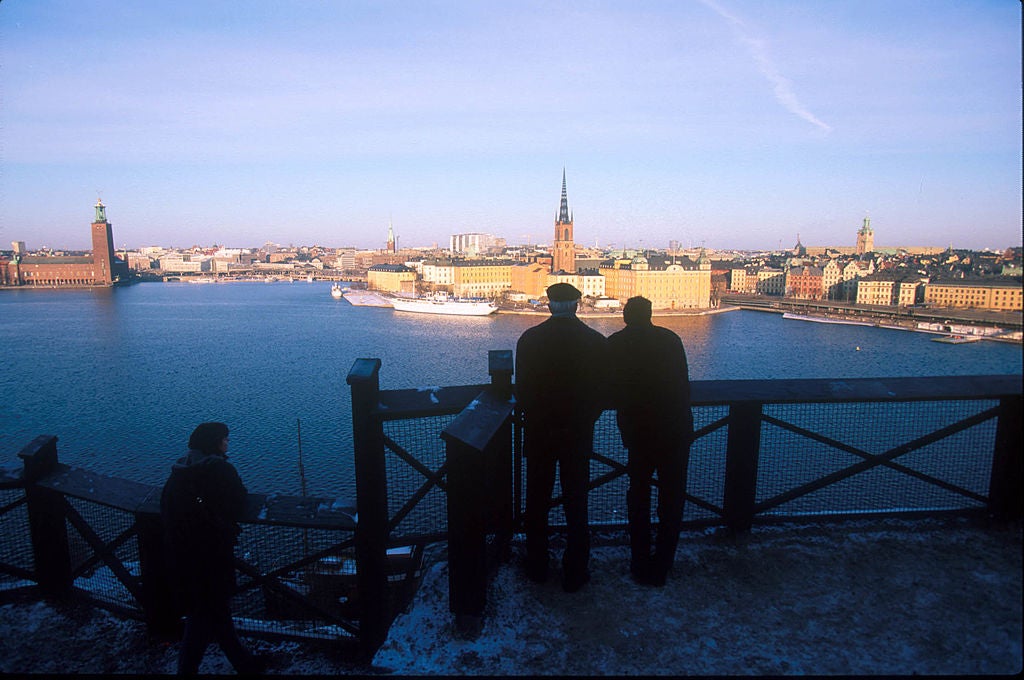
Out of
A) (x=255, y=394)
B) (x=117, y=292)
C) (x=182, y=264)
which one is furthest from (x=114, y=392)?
(x=182, y=264)

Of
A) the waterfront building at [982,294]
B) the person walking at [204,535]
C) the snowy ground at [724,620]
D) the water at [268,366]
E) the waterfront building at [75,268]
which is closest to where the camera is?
the waterfront building at [982,294]

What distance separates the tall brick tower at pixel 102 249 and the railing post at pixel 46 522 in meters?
46.2

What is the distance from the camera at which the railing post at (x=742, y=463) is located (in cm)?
189

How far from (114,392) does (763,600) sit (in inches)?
765

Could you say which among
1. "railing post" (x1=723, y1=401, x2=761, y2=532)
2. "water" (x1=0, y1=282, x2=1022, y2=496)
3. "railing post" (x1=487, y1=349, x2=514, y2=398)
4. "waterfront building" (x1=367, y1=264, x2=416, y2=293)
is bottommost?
"water" (x1=0, y1=282, x2=1022, y2=496)

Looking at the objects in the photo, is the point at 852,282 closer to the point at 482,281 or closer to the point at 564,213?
the point at 482,281

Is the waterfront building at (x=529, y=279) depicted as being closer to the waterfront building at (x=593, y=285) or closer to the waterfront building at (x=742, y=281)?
the waterfront building at (x=593, y=285)

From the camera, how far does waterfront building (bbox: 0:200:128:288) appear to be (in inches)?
1592

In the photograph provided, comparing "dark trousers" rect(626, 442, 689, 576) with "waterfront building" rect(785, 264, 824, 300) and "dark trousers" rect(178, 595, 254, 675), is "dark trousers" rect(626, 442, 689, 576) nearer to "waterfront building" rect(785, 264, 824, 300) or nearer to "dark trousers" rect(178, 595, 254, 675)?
"dark trousers" rect(178, 595, 254, 675)

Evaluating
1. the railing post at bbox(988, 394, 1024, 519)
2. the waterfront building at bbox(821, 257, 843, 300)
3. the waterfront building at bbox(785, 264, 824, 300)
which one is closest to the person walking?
the railing post at bbox(988, 394, 1024, 519)

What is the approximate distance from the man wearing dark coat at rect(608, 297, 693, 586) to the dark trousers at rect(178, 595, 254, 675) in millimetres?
1104

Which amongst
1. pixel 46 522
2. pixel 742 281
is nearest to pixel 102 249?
pixel 742 281

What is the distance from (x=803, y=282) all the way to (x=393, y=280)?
3612 centimetres

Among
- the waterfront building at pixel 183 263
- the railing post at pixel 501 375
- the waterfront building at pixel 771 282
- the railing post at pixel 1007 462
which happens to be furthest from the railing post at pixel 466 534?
the waterfront building at pixel 183 263
